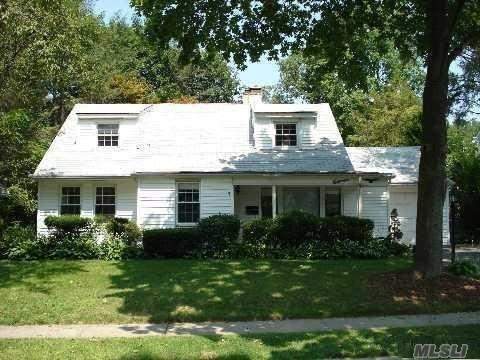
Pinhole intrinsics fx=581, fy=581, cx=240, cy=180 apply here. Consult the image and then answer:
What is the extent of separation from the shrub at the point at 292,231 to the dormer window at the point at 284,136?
491cm

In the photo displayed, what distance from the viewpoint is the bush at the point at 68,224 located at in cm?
2139

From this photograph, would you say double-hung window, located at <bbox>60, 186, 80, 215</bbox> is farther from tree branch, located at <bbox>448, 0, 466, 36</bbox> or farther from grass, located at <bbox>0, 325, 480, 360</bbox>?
tree branch, located at <bbox>448, 0, 466, 36</bbox>

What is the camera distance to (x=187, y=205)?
22.5 m

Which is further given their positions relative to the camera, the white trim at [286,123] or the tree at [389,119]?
the tree at [389,119]

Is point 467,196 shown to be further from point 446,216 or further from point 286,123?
point 286,123

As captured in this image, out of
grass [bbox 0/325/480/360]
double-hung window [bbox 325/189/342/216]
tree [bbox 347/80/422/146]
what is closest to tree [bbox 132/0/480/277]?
grass [bbox 0/325/480/360]

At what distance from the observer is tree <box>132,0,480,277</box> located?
505 inches

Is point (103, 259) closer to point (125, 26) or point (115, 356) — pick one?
point (115, 356)

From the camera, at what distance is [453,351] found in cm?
798

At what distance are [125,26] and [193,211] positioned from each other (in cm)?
3317

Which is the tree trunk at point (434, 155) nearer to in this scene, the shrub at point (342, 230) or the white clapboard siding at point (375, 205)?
the shrub at point (342, 230)

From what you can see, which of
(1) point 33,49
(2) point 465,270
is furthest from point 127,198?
(2) point 465,270

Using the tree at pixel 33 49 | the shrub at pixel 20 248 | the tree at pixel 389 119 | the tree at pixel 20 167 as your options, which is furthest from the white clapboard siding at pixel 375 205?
the tree at pixel 20 167

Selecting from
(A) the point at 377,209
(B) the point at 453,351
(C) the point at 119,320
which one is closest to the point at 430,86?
(B) the point at 453,351
